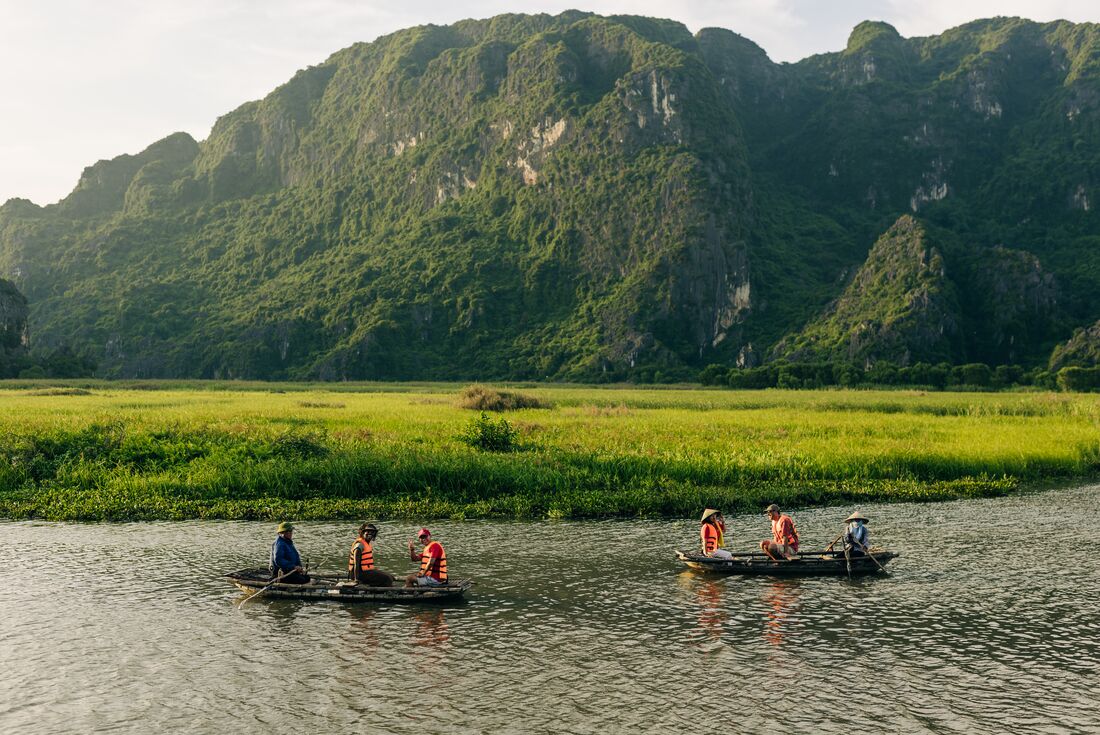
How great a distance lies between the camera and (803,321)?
172 meters

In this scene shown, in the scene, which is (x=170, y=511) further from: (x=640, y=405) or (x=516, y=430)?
(x=640, y=405)

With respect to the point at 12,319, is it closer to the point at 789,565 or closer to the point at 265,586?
the point at 265,586

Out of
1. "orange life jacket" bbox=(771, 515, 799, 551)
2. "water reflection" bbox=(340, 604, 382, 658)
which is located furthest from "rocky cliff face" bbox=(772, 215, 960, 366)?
"water reflection" bbox=(340, 604, 382, 658)

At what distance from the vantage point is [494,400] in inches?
2392

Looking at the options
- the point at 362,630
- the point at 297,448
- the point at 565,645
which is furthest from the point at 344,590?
the point at 297,448

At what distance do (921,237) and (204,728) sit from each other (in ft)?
555

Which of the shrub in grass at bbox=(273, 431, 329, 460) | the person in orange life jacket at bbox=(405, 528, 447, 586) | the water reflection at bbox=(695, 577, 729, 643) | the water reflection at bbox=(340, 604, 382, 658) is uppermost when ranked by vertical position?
the shrub in grass at bbox=(273, 431, 329, 460)

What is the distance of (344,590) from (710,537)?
826 cm

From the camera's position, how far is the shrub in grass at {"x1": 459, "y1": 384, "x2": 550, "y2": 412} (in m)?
59.8

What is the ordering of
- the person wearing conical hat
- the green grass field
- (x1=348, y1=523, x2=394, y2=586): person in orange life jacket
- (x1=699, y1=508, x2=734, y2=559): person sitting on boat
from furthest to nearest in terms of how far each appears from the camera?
the green grass field, (x1=699, y1=508, x2=734, y2=559): person sitting on boat, the person wearing conical hat, (x1=348, y1=523, x2=394, y2=586): person in orange life jacket

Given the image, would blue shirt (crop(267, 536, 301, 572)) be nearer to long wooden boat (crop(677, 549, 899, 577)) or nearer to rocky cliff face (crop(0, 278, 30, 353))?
long wooden boat (crop(677, 549, 899, 577))

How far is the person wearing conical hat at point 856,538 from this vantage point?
20172mm

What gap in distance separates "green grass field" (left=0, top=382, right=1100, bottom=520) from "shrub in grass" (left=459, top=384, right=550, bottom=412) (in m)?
12.7

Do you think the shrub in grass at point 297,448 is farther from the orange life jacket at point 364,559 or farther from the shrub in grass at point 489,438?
the orange life jacket at point 364,559
